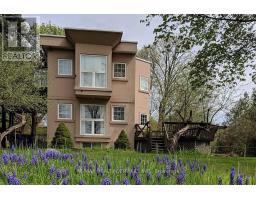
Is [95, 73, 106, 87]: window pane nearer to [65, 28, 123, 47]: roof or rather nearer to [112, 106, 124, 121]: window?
[112, 106, 124, 121]: window

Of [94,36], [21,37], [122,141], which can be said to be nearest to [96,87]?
[94,36]

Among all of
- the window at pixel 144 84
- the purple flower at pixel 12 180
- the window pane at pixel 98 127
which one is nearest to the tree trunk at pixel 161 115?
the window at pixel 144 84

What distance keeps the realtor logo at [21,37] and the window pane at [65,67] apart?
449 millimetres

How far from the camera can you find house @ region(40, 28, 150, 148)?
20.9ft

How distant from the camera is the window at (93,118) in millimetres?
7146

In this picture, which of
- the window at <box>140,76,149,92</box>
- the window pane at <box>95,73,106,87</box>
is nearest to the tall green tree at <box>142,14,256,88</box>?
the window at <box>140,76,149,92</box>

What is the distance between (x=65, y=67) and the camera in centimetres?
696

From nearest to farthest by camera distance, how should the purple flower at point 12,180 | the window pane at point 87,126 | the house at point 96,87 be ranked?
the purple flower at point 12,180
the house at point 96,87
the window pane at point 87,126

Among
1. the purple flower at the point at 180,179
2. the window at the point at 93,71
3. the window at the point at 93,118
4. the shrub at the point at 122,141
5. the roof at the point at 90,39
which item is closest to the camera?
the purple flower at the point at 180,179

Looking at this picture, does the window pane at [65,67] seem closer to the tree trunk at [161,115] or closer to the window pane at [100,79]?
the window pane at [100,79]
